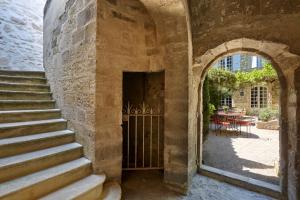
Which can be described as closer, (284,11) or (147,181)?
(284,11)

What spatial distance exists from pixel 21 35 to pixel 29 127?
548 cm

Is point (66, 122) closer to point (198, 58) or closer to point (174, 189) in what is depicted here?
point (174, 189)

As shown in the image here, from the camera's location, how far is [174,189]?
3.13 meters

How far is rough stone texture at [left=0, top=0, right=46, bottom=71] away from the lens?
561 cm

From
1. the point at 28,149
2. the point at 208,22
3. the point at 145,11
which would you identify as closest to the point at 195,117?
the point at 208,22

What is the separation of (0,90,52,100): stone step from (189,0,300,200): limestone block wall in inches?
121

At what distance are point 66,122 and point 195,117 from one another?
7.72 feet

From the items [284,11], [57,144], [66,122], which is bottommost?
[57,144]

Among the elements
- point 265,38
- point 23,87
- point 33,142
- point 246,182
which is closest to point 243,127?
point 246,182

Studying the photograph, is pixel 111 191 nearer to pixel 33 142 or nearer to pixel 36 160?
pixel 36 160

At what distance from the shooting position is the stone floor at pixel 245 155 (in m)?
4.20

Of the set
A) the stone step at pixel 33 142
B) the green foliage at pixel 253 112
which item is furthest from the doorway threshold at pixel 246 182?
the green foliage at pixel 253 112

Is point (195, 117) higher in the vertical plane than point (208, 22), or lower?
lower

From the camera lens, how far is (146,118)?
4.09 m
